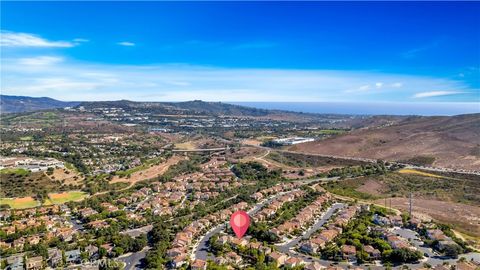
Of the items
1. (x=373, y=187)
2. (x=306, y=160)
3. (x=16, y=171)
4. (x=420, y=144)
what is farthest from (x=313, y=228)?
(x=420, y=144)

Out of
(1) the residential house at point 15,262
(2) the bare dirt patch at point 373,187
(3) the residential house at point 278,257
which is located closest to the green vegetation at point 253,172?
(2) the bare dirt patch at point 373,187

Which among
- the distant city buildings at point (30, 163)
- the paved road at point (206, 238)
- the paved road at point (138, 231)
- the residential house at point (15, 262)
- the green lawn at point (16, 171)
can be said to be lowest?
the residential house at point (15, 262)

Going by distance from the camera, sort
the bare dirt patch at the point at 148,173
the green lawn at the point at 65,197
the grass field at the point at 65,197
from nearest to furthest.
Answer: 1. the grass field at the point at 65,197
2. the green lawn at the point at 65,197
3. the bare dirt patch at the point at 148,173

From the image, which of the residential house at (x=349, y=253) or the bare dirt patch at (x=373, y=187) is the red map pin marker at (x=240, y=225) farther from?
the bare dirt patch at (x=373, y=187)

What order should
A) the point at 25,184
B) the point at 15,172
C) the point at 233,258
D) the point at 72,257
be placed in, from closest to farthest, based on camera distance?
the point at 233,258
the point at 72,257
the point at 25,184
the point at 15,172

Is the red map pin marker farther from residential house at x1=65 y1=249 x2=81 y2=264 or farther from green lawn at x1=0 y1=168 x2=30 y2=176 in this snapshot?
green lawn at x1=0 y1=168 x2=30 y2=176

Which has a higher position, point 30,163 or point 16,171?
point 30,163

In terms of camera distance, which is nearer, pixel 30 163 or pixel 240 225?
pixel 240 225

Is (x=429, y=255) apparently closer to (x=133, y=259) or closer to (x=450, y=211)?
(x=450, y=211)
